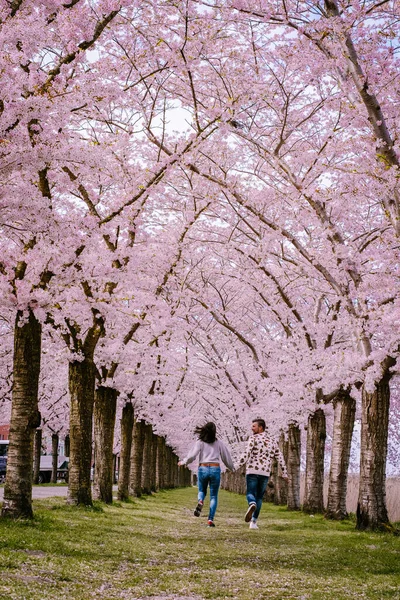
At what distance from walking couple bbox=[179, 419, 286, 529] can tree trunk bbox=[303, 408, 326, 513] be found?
24.9 ft

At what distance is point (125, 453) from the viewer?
24453 millimetres

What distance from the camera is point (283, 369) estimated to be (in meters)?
23.9

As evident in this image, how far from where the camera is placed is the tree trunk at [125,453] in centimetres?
2316

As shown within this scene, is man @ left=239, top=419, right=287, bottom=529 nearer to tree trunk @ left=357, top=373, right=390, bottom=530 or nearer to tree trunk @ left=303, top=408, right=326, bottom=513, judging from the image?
tree trunk @ left=357, top=373, right=390, bottom=530

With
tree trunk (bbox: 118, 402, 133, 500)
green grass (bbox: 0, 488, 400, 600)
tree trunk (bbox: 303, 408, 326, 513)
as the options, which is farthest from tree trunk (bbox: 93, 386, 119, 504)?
tree trunk (bbox: 303, 408, 326, 513)

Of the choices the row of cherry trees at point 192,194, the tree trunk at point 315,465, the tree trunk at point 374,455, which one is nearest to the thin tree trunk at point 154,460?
the row of cherry trees at point 192,194

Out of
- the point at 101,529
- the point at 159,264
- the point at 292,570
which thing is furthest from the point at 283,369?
the point at 292,570

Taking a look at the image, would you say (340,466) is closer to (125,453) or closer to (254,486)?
(254,486)

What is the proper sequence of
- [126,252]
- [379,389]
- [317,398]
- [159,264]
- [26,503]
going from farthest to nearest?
[159,264], [317,398], [126,252], [379,389], [26,503]

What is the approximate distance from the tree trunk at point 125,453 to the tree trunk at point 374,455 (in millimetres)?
10858

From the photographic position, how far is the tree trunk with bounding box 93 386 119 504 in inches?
774

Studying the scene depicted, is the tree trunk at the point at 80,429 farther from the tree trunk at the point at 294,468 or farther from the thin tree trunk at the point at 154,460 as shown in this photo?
the thin tree trunk at the point at 154,460

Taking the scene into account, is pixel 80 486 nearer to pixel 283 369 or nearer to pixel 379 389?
pixel 379 389

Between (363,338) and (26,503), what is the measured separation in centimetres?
804
